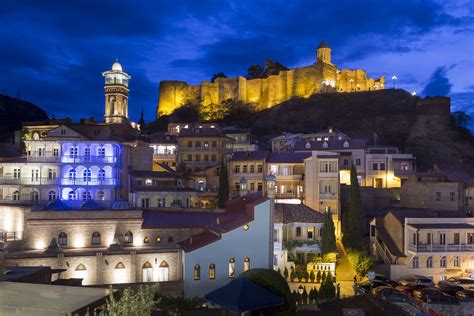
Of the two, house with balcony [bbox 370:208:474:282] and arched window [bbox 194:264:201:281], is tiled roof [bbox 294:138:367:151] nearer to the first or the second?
house with balcony [bbox 370:208:474:282]

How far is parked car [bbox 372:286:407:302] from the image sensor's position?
28.0 meters

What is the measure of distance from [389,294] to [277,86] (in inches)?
3162

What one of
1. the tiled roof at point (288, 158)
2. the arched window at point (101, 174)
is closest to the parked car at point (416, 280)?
the tiled roof at point (288, 158)

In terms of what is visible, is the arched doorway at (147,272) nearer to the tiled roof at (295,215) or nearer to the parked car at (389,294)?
the tiled roof at (295,215)

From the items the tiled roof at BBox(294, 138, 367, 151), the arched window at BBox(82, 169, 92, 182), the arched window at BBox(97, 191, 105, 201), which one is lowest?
the arched window at BBox(97, 191, 105, 201)

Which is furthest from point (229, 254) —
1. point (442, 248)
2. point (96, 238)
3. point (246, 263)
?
point (442, 248)

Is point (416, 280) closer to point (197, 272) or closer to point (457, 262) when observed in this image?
point (457, 262)

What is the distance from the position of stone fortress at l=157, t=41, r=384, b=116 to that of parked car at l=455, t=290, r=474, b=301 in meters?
73.4

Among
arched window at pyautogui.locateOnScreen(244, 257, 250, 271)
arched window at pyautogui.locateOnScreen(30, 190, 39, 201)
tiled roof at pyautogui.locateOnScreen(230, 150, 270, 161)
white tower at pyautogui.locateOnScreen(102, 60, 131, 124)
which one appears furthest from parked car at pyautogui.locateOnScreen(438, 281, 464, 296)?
white tower at pyautogui.locateOnScreen(102, 60, 131, 124)

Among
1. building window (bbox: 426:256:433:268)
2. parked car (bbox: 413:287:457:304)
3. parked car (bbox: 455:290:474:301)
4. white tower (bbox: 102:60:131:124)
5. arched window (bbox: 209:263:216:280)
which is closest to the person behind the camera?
parked car (bbox: 413:287:457:304)

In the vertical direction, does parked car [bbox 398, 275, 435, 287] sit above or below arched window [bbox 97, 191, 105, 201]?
below

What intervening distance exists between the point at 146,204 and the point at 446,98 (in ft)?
187

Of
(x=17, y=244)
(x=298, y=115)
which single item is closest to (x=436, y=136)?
(x=298, y=115)

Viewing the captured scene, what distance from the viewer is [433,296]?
3014cm
